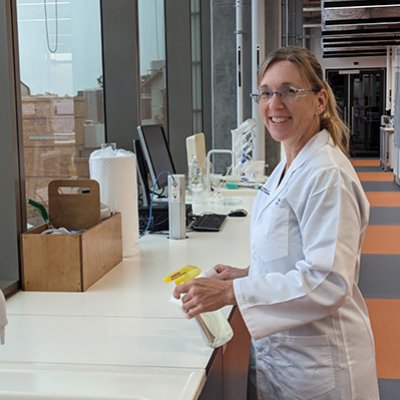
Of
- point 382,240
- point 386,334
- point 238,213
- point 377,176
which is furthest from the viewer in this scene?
point 377,176

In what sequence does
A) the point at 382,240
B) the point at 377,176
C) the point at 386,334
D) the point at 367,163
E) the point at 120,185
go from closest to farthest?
the point at 120,185 < the point at 386,334 < the point at 382,240 < the point at 377,176 < the point at 367,163

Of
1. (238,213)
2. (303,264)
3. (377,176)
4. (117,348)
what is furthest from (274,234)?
(377,176)

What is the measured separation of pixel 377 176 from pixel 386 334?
1026cm

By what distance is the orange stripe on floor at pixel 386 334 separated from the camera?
376 cm

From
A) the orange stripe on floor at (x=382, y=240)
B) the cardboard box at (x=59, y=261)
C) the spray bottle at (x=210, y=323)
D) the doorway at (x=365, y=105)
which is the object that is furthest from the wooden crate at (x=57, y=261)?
the doorway at (x=365, y=105)

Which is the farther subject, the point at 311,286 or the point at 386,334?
the point at 386,334

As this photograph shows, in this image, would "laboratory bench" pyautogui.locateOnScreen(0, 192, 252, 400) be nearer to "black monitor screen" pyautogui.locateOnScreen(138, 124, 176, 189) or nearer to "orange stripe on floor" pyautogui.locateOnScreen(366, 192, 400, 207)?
"black monitor screen" pyautogui.locateOnScreen(138, 124, 176, 189)

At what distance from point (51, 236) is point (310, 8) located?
16.4m

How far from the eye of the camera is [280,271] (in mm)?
1626

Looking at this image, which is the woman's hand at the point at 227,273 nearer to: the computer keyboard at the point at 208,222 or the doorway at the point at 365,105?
the computer keyboard at the point at 208,222

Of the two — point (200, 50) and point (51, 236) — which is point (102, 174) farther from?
point (200, 50)

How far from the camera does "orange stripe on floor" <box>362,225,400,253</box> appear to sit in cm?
705

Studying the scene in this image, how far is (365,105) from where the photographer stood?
19.8 metres

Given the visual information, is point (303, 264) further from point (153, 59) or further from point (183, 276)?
point (153, 59)
